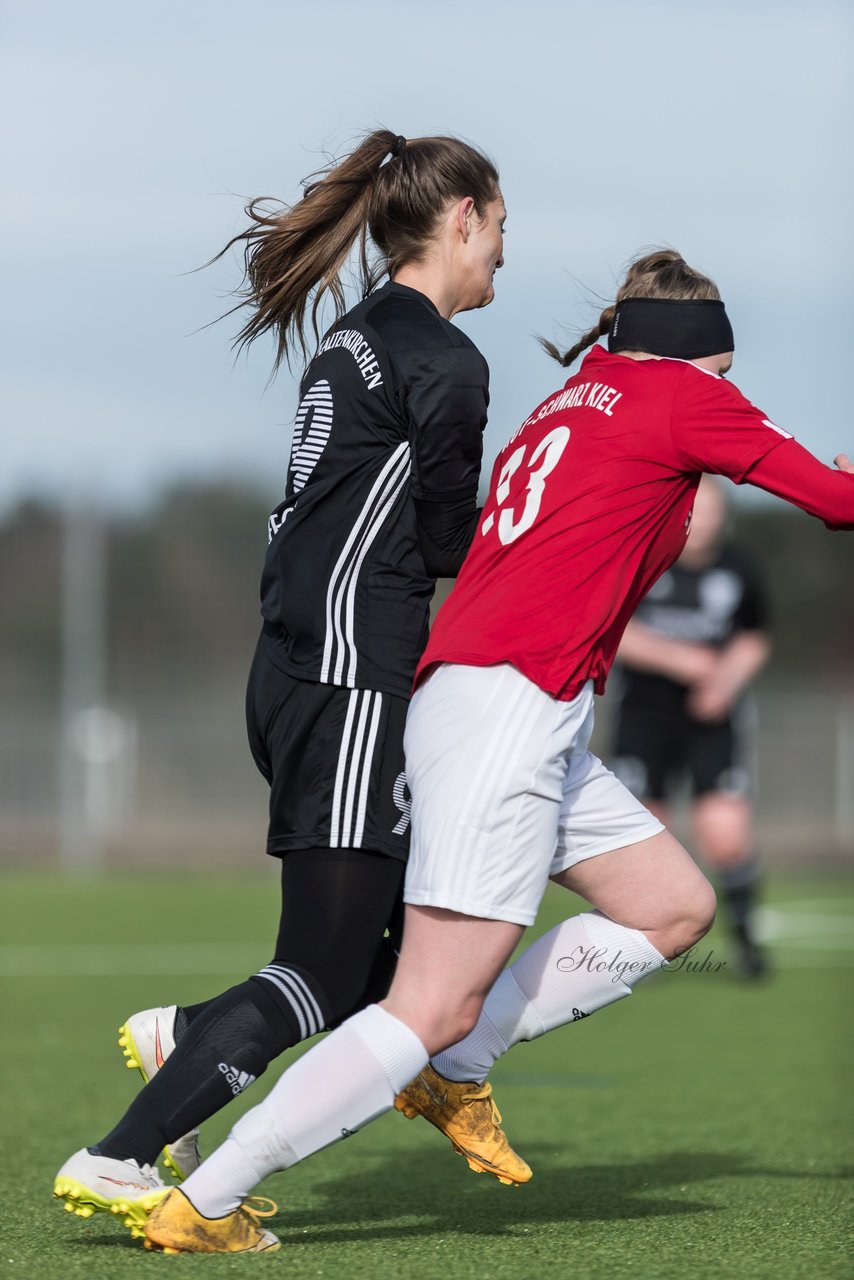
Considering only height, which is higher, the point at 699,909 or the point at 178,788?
the point at 699,909

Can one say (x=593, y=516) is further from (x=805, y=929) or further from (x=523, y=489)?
(x=805, y=929)

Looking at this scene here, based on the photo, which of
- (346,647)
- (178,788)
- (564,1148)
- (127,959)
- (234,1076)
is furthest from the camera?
(178,788)

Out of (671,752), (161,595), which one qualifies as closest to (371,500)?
(671,752)

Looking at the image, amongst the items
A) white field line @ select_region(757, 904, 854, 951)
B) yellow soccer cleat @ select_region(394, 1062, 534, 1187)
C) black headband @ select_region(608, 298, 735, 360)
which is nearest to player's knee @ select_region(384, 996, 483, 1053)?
yellow soccer cleat @ select_region(394, 1062, 534, 1187)

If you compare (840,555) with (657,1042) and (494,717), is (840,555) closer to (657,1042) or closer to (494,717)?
(657,1042)

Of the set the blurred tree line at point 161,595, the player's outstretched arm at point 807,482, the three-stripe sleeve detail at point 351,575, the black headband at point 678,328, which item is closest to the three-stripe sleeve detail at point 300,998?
the three-stripe sleeve detail at point 351,575

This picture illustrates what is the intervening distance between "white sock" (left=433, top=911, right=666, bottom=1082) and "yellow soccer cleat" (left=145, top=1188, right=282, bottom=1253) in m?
0.50

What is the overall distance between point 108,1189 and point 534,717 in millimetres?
1088

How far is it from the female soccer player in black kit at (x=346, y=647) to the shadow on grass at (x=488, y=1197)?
1.05 ft

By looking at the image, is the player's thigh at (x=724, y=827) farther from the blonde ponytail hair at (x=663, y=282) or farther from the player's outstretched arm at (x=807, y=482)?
the player's outstretched arm at (x=807, y=482)

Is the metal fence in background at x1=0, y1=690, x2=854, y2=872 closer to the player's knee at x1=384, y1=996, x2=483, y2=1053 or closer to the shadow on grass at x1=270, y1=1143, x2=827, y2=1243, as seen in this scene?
the shadow on grass at x1=270, y1=1143, x2=827, y2=1243

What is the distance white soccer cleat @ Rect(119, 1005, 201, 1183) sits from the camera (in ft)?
10.9

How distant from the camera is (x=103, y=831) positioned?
59.6 ft

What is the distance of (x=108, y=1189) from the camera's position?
2.98m
